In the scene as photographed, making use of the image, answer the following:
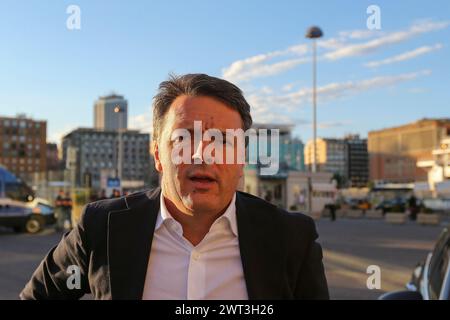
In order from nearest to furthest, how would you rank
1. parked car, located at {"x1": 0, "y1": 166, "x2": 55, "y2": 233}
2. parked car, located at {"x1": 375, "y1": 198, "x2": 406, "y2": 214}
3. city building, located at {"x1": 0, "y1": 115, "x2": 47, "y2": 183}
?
parked car, located at {"x1": 0, "y1": 166, "x2": 55, "y2": 233}, parked car, located at {"x1": 375, "y1": 198, "x2": 406, "y2": 214}, city building, located at {"x1": 0, "y1": 115, "x2": 47, "y2": 183}

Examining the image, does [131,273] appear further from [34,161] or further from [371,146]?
[34,161]

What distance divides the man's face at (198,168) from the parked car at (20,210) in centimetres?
2068

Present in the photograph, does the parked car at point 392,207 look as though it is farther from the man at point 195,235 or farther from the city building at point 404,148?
the man at point 195,235

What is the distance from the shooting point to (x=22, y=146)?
70.5 meters

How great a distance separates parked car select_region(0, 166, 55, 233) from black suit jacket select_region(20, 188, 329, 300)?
2039 centimetres

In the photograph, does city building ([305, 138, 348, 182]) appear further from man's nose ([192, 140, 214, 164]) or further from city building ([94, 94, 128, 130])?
man's nose ([192, 140, 214, 164])

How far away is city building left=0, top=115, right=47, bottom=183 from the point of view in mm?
58531

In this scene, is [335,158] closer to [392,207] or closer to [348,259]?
[392,207]

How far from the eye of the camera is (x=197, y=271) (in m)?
1.58

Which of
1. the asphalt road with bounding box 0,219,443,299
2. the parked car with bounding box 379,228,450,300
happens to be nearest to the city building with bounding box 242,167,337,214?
the asphalt road with bounding box 0,219,443,299
